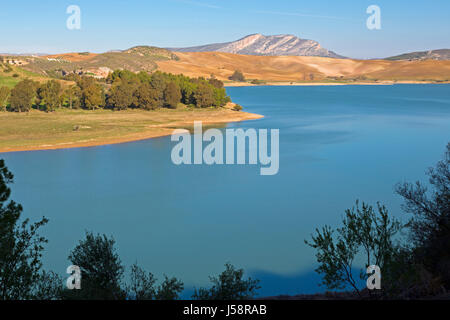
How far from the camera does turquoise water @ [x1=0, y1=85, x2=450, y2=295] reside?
17266mm

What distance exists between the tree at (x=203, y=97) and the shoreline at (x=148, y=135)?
14.2 feet

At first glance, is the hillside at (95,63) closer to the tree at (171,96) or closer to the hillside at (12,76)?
the hillside at (12,76)

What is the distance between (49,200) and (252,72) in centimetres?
14381

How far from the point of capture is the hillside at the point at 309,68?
155500 millimetres

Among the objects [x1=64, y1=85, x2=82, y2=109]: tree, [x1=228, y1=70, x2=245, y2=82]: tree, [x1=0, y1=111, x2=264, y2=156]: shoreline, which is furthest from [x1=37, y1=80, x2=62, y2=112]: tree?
[x1=228, y1=70, x2=245, y2=82]: tree

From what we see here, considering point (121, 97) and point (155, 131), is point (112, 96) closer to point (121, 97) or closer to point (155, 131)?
point (121, 97)

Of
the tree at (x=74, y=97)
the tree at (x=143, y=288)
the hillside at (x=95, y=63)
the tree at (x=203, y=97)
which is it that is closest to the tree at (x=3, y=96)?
the tree at (x=74, y=97)

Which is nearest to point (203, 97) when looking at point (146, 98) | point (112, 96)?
point (146, 98)

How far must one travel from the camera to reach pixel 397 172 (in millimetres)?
29953

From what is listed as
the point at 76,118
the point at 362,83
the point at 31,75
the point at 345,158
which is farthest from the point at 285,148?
the point at 362,83

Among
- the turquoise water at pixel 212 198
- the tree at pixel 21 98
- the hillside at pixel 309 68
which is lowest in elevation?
the turquoise water at pixel 212 198

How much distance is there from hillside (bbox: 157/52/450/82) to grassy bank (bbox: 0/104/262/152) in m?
86.4

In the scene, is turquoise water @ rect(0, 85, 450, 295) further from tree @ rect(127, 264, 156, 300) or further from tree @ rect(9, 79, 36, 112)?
tree @ rect(9, 79, 36, 112)

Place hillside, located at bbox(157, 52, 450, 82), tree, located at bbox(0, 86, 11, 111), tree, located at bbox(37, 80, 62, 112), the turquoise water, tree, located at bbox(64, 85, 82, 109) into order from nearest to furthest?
the turquoise water
tree, located at bbox(0, 86, 11, 111)
tree, located at bbox(37, 80, 62, 112)
tree, located at bbox(64, 85, 82, 109)
hillside, located at bbox(157, 52, 450, 82)
